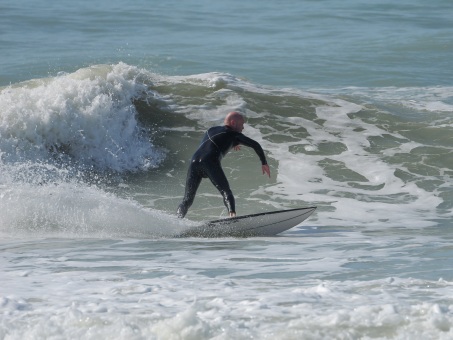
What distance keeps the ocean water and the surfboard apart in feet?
0.54

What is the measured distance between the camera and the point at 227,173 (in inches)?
561

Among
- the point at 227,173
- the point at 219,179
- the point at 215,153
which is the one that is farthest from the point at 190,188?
the point at 227,173

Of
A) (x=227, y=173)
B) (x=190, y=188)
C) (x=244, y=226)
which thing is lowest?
(x=227, y=173)

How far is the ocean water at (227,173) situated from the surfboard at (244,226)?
16 cm

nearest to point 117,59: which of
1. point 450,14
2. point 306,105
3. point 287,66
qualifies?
point 287,66

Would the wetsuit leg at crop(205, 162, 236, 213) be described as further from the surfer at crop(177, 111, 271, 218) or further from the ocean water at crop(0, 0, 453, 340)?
the ocean water at crop(0, 0, 453, 340)

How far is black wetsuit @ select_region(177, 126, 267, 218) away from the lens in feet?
34.2

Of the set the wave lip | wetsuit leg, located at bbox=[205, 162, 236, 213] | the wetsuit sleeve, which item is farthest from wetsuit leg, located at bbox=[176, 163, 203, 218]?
A: the wave lip

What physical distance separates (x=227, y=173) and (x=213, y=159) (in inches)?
149

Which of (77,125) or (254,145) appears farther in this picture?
(77,125)

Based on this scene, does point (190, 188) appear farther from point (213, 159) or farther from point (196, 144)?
point (196, 144)

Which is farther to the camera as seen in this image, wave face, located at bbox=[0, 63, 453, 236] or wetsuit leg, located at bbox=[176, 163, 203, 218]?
wave face, located at bbox=[0, 63, 453, 236]

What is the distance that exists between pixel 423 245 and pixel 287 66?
1498cm

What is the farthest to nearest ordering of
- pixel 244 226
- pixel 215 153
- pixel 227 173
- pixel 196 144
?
1. pixel 196 144
2. pixel 227 173
3. pixel 215 153
4. pixel 244 226
